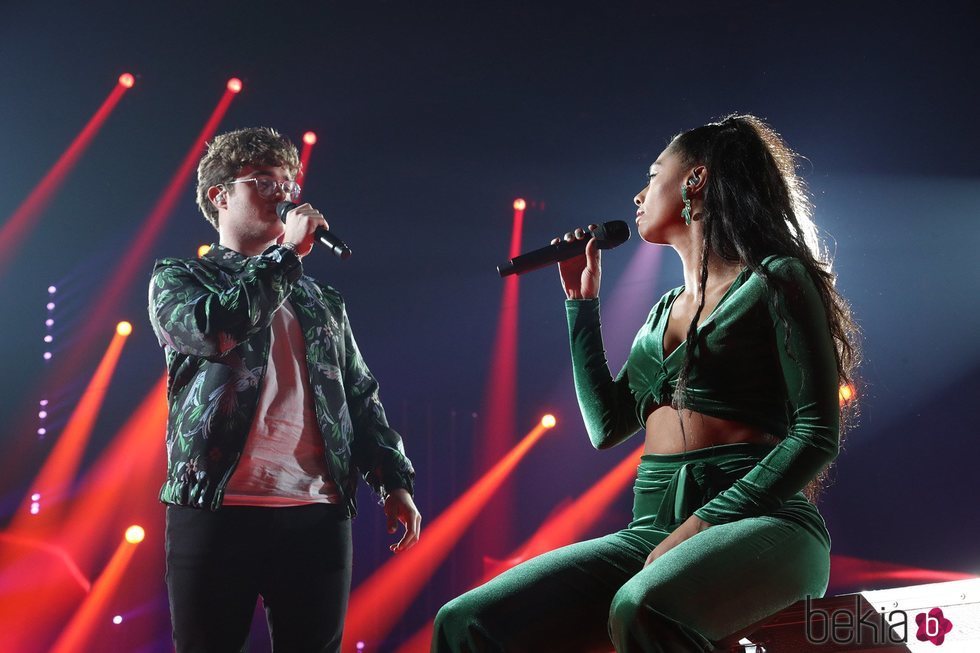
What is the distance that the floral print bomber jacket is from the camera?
1747 millimetres

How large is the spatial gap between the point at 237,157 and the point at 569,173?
7.49 ft

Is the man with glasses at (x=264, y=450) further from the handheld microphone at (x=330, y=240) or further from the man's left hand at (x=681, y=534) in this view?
the man's left hand at (x=681, y=534)

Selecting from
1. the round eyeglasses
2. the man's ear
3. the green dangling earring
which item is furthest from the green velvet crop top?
the man's ear

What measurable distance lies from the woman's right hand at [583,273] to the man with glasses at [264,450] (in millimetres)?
626

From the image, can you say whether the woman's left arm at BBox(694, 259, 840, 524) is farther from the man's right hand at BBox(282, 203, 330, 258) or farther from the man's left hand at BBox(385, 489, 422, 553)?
the man's right hand at BBox(282, 203, 330, 258)

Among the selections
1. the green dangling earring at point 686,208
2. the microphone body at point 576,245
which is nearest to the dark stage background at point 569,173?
the microphone body at point 576,245

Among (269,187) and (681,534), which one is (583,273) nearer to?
(681,534)

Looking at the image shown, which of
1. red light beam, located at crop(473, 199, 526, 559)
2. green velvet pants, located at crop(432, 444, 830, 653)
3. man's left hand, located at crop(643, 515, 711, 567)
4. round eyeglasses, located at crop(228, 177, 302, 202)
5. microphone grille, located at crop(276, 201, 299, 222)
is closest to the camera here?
green velvet pants, located at crop(432, 444, 830, 653)

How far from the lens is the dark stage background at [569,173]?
379 cm

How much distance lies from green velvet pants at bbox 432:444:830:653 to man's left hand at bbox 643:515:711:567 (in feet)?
0.09

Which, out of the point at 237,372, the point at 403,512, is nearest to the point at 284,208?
the point at 237,372

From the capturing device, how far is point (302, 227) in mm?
1961

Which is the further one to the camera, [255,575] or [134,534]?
[134,534]

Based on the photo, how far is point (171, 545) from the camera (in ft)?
5.60
